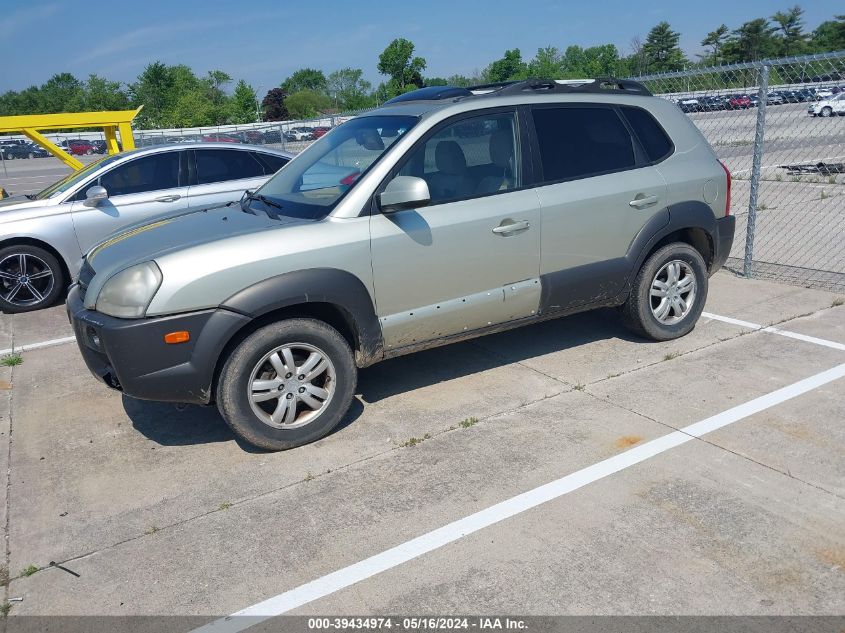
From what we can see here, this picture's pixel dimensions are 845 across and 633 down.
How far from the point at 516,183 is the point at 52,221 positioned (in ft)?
17.5

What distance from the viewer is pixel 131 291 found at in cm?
393

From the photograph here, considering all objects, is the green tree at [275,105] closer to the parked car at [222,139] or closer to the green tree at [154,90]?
the green tree at [154,90]

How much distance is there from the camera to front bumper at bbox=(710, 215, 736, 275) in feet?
19.0

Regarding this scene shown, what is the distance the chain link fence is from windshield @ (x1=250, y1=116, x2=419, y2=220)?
3.85 m

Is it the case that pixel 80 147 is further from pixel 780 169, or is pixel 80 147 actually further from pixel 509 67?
pixel 509 67

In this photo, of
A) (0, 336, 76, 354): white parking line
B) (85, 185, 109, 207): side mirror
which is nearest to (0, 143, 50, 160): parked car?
(85, 185, 109, 207): side mirror

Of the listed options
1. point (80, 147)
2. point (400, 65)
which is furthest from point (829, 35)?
point (80, 147)

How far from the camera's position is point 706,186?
18.5 ft

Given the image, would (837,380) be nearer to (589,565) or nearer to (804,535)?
(804,535)

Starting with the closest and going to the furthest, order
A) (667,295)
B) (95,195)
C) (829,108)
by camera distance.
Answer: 1. (667,295)
2. (95,195)
3. (829,108)

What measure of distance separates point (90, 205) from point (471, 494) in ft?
19.1

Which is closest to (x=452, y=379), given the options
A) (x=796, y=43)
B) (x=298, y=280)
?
(x=298, y=280)

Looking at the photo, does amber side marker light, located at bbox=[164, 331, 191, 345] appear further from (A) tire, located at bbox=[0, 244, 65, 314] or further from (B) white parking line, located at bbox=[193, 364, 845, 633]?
(A) tire, located at bbox=[0, 244, 65, 314]

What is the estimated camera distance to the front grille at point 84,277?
174 inches
